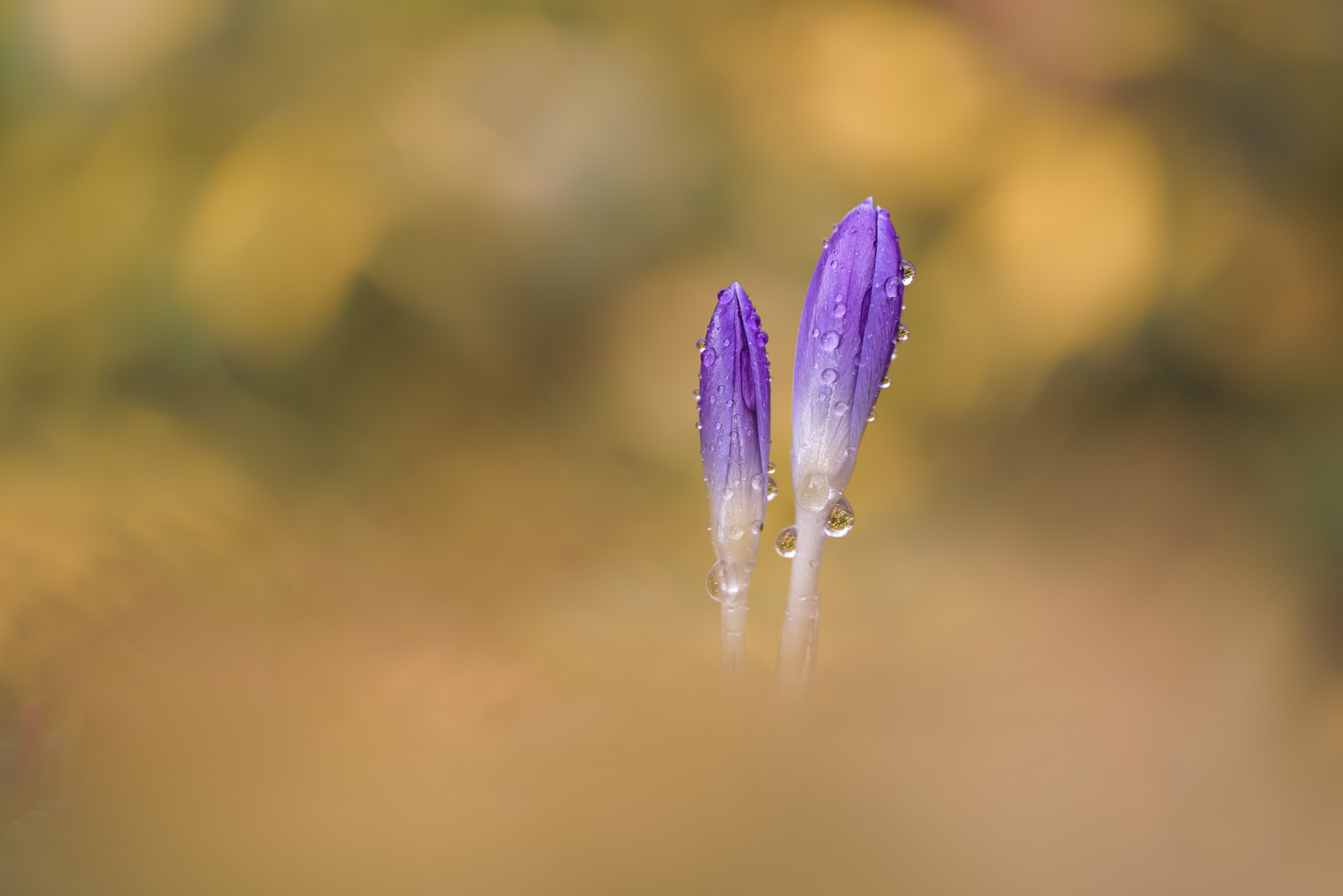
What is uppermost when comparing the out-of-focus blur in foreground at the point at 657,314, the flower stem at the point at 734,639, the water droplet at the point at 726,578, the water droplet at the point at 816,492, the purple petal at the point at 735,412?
the out-of-focus blur in foreground at the point at 657,314

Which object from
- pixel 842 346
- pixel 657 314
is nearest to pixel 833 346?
pixel 842 346

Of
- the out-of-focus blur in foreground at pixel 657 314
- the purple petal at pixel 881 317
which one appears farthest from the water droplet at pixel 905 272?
the out-of-focus blur in foreground at pixel 657 314

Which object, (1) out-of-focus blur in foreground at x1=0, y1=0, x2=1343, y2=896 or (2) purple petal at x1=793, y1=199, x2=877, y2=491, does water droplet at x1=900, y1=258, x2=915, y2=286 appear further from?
(1) out-of-focus blur in foreground at x1=0, y1=0, x2=1343, y2=896

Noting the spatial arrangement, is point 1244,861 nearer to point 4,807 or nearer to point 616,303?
point 4,807

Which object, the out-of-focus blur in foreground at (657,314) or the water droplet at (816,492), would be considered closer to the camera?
the water droplet at (816,492)

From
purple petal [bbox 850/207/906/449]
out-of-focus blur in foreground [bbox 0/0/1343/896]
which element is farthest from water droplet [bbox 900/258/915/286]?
out-of-focus blur in foreground [bbox 0/0/1343/896]

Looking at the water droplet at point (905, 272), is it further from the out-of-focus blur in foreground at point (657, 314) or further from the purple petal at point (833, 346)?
the out-of-focus blur in foreground at point (657, 314)

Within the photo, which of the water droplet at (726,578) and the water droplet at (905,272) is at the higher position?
the water droplet at (905,272)
